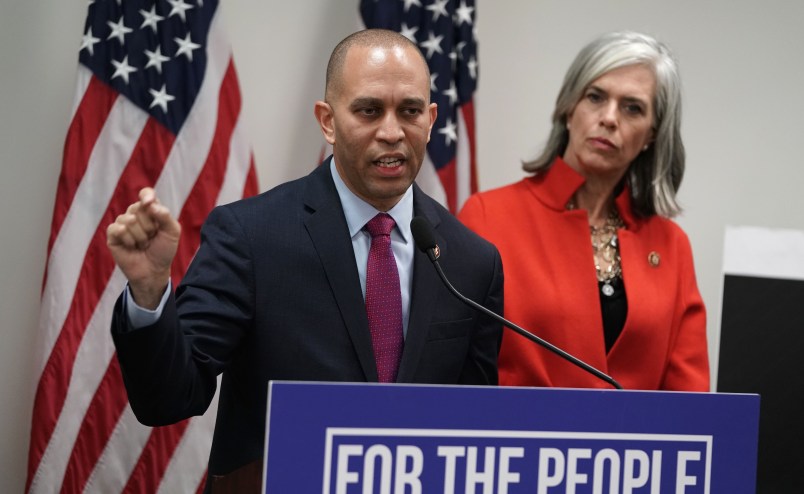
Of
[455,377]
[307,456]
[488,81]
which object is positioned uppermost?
[488,81]

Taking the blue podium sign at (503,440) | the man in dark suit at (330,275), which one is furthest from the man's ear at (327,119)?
the blue podium sign at (503,440)

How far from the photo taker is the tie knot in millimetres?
1901

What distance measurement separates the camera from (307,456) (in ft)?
4.21

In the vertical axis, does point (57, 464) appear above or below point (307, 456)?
below

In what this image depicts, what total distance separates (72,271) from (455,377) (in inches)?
55.9

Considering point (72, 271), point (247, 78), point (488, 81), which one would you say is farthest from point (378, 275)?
point (488, 81)

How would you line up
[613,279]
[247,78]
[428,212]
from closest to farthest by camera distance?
[428,212], [613,279], [247,78]

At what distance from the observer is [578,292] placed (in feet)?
8.39

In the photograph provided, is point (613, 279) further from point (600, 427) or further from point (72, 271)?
point (72, 271)

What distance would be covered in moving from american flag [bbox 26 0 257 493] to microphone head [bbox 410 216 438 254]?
1.45 metres

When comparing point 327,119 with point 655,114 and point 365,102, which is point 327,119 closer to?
point 365,102

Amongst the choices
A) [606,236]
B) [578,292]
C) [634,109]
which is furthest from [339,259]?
[634,109]

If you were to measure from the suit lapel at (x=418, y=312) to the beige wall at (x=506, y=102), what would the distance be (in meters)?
1.63

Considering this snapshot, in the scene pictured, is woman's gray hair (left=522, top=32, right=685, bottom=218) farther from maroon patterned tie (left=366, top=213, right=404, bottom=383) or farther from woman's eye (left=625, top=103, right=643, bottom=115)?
maroon patterned tie (left=366, top=213, right=404, bottom=383)
